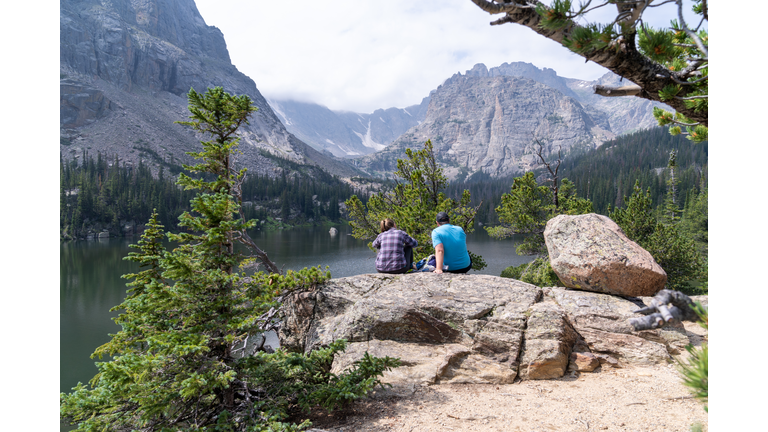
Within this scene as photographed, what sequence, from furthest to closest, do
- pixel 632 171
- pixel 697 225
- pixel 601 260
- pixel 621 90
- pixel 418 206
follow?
pixel 632 171
pixel 697 225
pixel 418 206
pixel 601 260
pixel 621 90

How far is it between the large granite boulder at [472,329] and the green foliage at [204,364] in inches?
28.5

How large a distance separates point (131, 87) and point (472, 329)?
17926 cm

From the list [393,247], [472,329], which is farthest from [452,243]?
[472,329]

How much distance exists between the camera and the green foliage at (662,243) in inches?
616

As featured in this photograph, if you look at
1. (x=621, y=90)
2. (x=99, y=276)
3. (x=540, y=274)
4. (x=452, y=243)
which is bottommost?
(x=99, y=276)

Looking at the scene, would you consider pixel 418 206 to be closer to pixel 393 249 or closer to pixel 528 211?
pixel 393 249

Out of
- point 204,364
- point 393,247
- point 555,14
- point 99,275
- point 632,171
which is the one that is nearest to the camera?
point 555,14

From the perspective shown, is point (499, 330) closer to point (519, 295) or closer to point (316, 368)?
point (519, 295)

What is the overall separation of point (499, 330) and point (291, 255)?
3764cm

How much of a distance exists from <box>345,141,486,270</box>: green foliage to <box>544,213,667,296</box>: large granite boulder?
543cm

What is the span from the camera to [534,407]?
4418mm

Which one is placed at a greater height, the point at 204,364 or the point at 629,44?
the point at 629,44

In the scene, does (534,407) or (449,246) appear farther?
(449,246)
